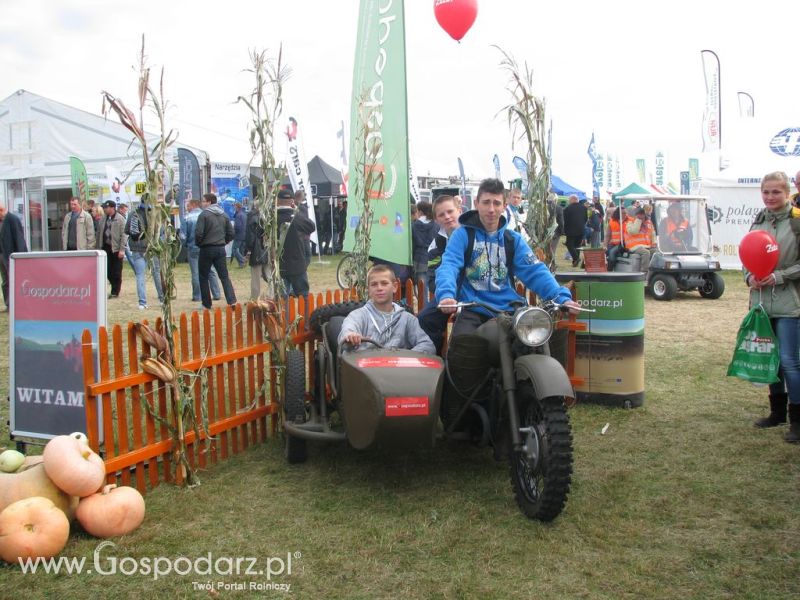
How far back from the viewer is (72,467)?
3.51 metres

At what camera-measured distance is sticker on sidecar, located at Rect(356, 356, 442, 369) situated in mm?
3930

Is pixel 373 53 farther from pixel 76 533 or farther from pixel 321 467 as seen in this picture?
pixel 76 533

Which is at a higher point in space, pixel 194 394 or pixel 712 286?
pixel 712 286

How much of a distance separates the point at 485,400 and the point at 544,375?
2.22 ft

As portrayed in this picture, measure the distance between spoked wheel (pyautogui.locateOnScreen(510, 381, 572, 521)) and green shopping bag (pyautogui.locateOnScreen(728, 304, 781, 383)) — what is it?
81.3 inches

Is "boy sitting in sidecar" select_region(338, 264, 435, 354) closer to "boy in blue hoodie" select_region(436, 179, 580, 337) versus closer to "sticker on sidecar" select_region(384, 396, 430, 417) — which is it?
"boy in blue hoodie" select_region(436, 179, 580, 337)

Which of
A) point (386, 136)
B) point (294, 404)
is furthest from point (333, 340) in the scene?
point (386, 136)

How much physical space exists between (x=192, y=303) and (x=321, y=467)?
8.93 m

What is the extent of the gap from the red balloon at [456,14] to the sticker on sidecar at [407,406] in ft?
17.3

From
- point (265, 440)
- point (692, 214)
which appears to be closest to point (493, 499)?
point (265, 440)

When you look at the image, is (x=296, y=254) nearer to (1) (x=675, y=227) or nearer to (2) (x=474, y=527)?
(2) (x=474, y=527)

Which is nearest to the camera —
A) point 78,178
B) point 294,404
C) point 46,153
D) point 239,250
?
point 294,404

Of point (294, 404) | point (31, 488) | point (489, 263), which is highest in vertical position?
point (489, 263)

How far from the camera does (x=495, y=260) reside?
447cm
